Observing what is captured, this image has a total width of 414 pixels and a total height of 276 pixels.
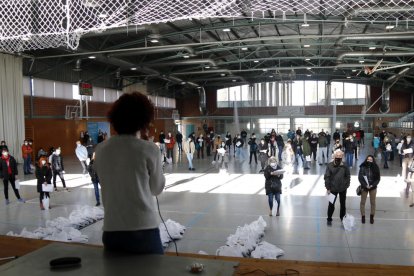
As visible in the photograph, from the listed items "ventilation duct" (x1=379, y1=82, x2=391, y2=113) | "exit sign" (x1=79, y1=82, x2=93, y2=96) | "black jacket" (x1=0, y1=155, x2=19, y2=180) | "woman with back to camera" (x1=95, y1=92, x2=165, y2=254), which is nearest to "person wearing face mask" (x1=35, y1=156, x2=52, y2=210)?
"black jacket" (x1=0, y1=155, x2=19, y2=180)

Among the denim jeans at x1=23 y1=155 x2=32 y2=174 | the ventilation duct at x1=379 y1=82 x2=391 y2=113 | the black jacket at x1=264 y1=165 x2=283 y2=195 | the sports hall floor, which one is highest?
the ventilation duct at x1=379 y1=82 x2=391 y2=113

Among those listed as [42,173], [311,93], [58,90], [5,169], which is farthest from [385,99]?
[5,169]

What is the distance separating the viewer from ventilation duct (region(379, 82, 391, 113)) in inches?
1448

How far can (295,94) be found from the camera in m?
42.0

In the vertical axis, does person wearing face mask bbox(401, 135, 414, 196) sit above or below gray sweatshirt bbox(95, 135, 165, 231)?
below

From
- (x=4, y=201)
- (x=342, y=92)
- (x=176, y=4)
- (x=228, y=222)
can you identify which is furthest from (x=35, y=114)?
(x=342, y=92)

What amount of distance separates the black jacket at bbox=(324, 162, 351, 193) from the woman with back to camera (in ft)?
21.0

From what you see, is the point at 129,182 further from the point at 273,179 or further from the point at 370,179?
the point at 370,179

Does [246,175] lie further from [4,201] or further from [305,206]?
[4,201]

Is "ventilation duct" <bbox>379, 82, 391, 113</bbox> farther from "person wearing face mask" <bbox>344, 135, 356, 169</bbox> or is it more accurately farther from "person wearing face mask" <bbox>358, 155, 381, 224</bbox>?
Answer: "person wearing face mask" <bbox>358, 155, 381, 224</bbox>

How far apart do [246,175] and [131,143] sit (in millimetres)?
13848

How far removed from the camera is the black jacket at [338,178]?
26.2 ft

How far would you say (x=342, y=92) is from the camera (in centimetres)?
4103

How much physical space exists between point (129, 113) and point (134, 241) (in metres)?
0.80
